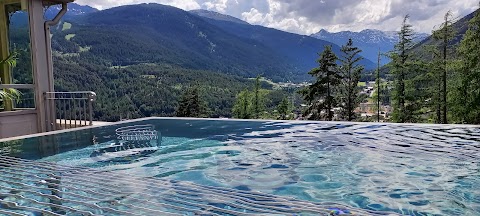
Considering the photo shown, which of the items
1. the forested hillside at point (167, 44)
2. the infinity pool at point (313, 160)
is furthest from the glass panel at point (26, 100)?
the forested hillside at point (167, 44)

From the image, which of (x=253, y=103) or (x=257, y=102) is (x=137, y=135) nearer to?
(x=257, y=102)

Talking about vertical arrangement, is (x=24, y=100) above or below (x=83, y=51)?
below

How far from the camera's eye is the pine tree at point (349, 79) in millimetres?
20984

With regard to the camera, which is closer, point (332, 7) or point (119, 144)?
point (119, 144)

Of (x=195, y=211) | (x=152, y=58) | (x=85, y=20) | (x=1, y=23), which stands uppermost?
(x=85, y=20)

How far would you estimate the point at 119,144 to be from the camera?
16.3 ft

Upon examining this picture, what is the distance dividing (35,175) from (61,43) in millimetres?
63418

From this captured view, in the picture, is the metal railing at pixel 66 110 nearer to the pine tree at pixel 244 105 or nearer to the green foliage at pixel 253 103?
the green foliage at pixel 253 103

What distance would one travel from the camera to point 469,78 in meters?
13.3

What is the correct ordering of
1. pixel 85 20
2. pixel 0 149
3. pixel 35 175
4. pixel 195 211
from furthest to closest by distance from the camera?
pixel 85 20
pixel 0 149
pixel 35 175
pixel 195 211

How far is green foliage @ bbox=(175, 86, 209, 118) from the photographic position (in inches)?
1179

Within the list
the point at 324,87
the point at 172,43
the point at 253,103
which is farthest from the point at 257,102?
the point at 172,43

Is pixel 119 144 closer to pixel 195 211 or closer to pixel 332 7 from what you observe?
pixel 195 211

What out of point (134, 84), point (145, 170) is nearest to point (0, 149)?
point (145, 170)
